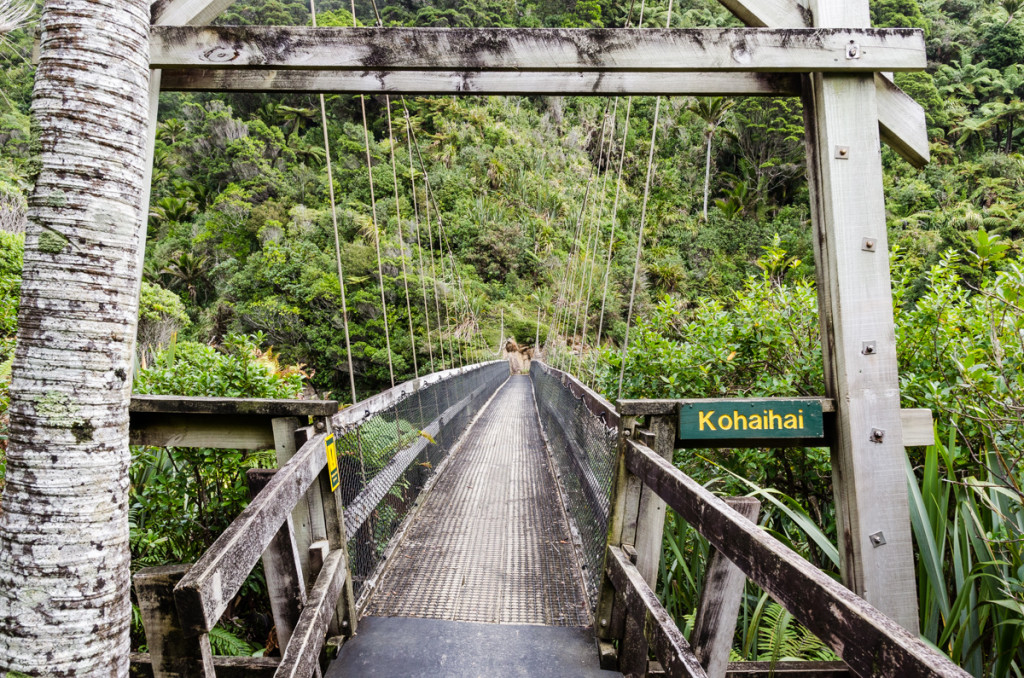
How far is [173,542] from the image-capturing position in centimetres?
289

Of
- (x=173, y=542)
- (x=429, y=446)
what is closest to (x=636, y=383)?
(x=429, y=446)

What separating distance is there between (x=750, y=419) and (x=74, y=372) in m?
2.00

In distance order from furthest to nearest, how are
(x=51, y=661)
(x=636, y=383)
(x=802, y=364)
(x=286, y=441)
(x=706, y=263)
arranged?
1. (x=706, y=263)
2. (x=636, y=383)
3. (x=802, y=364)
4. (x=286, y=441)
5. (x=51, y=661)

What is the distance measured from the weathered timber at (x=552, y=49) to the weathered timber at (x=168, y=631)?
64.5 inches

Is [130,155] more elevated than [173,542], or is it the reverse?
[130,155]

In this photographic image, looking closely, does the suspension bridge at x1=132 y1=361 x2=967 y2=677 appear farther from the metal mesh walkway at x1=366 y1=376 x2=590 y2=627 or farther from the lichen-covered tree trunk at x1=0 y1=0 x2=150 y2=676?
the lichen-covered tree trunk at x1=0 y1=0 x2=150 y2=676

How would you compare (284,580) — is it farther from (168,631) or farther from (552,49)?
(552,49)

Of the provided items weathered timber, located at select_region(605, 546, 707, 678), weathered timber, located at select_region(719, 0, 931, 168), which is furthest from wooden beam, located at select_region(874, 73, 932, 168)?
weathered timber, located at select_region(605, 546, 707, 678)

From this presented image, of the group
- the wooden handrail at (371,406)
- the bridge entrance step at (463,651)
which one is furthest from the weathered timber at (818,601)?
the wooden handrail at (371,406)

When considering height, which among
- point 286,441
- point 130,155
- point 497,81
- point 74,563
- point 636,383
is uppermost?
point 497,81

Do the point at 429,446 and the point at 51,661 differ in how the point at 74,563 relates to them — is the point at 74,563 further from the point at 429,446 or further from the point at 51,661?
the point at 429,446

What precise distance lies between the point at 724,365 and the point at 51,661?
3.27 meters

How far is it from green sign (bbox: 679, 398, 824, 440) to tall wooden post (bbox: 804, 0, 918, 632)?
138mm

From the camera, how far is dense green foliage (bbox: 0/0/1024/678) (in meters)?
2.12
